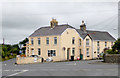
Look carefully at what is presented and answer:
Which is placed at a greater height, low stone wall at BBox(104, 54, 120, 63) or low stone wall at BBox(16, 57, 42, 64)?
low stone wall at BBox(104, 54, 120, 63)

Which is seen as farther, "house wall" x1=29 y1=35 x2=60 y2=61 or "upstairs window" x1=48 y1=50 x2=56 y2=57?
"upstairs window" x1=48 y1=50 x2=56 y2=57

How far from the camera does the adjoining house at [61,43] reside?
4034 centimetres

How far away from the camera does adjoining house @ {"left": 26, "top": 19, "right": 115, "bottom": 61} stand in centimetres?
4034

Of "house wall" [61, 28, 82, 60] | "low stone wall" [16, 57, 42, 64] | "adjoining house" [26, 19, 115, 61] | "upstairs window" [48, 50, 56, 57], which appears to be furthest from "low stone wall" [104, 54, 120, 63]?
"upstairs window" [48, 50, 56, 57]

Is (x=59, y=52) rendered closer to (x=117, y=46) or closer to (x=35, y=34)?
(x=35, y=34)

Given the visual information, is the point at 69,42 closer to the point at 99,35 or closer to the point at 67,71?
the point at 99,35

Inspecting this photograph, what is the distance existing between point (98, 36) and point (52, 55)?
16840 millimetres

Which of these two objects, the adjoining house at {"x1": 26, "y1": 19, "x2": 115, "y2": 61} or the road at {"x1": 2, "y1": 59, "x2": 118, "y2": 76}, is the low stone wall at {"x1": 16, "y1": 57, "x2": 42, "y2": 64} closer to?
the adjoining house at {"x1": 26, "y1": 19, "x2": 115, "y2": 61}

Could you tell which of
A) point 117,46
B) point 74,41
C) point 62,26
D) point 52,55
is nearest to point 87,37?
point 74,41

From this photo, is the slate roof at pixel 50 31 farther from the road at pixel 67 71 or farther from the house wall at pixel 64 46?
the road at pixel 67 71

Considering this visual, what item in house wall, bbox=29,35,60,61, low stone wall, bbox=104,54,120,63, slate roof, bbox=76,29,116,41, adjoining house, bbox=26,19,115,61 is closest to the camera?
low stone wall, bbox=104,54,120,63

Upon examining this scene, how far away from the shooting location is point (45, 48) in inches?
1647

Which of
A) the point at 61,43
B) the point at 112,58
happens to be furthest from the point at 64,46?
the point at 112,58

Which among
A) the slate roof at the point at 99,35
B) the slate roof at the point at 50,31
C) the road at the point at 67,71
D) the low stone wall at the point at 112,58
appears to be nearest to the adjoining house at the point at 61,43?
the slate roof at the point at 50,31
